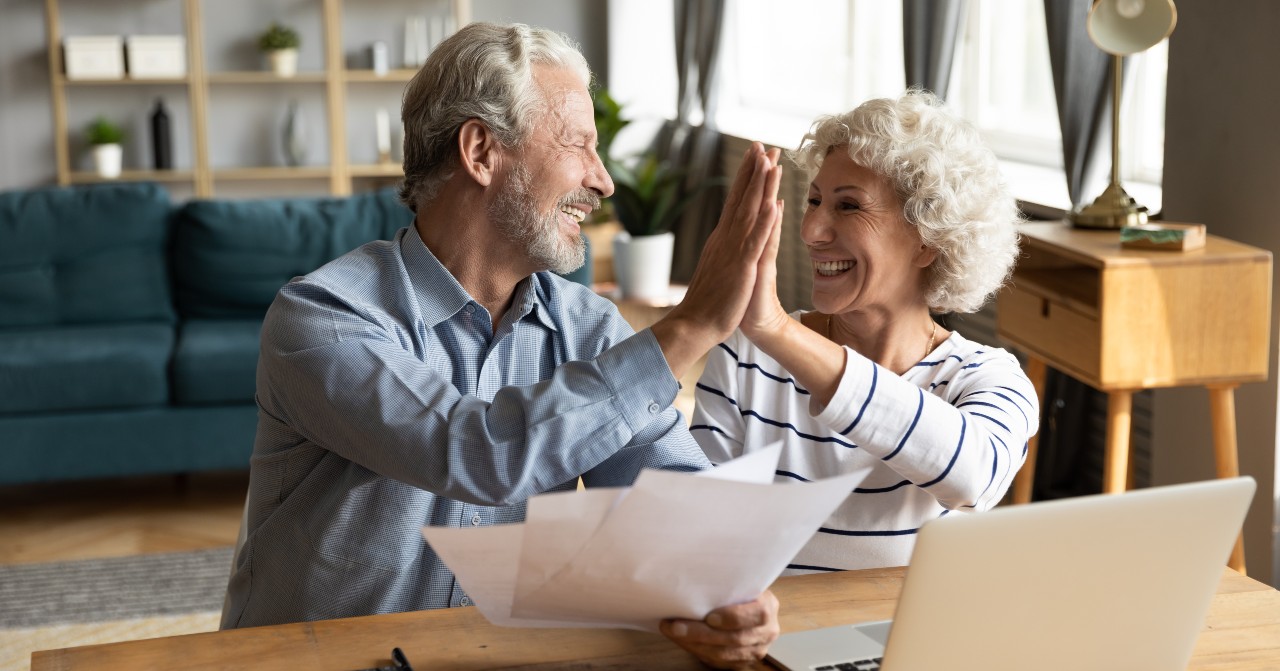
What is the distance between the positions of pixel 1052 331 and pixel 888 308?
1.20 meters

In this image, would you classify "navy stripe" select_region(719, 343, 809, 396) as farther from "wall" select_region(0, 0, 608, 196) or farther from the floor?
"wall" select_region(0, 0, 608, 196)

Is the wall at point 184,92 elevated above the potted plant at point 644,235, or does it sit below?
above

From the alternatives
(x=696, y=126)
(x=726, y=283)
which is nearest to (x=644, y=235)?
(x=696, y=126)

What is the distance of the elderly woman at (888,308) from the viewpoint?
1.69 meters

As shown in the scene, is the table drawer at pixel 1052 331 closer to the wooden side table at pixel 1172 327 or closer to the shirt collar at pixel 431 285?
the wooden side table at pixel 1172 327

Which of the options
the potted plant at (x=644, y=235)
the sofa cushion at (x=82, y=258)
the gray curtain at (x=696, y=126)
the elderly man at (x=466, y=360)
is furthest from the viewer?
the gray curtain at (x=696, y=126)

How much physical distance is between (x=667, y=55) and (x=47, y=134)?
3.50m

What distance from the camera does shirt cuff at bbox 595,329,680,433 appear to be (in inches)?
49.8

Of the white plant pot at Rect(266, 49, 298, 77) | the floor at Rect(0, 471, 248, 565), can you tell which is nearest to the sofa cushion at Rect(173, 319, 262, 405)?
the floor at Rect(0, 471, 248, 565)

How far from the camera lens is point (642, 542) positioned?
0.98m

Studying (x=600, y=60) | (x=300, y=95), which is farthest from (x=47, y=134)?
(x=600, y=60)

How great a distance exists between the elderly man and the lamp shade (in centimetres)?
163

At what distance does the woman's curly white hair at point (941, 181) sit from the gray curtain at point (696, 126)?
15.0ft

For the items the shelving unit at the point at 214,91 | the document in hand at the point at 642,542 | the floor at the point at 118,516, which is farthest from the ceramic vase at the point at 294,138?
the document in hand at the point at 642,542
